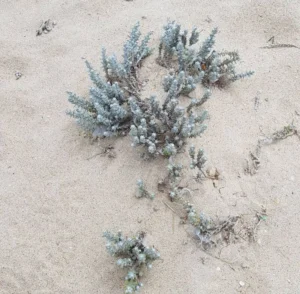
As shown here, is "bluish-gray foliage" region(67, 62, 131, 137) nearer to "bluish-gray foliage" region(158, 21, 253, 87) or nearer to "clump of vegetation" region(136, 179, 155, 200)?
"clump of vegetation" region(136, 179, 155, 200)

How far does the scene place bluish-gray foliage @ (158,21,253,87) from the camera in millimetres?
3279

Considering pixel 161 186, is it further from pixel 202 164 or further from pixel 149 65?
pixel 149 65

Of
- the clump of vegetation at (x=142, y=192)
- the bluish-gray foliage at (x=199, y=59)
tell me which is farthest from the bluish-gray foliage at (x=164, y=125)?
the bluish-gray foliage at (x=199, y=59)

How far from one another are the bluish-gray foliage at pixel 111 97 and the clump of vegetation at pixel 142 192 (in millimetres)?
454

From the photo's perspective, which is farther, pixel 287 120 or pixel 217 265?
pixel 287 120

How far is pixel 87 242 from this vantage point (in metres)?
2.75

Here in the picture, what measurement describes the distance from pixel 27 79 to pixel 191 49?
1.44 m

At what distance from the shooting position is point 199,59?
3.33m

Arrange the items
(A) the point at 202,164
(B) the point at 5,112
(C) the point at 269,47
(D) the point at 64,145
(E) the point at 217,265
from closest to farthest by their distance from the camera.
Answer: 1. (E) the point at 217,265
2. (A) the point at 202,164
3. (D) the point at 64,145
4. (B) the point at 5,112
5. (C) the point at 269,47

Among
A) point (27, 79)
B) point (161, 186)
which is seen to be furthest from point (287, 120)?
point (27, 79)

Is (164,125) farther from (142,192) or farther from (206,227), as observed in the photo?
(206,227)

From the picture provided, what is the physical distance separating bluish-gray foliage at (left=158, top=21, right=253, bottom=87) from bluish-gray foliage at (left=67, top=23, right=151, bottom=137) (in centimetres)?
20

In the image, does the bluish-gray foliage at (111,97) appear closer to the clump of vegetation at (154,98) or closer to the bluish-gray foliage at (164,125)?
the clump of vegetation at (154,98)

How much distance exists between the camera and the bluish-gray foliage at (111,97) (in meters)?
2.98
